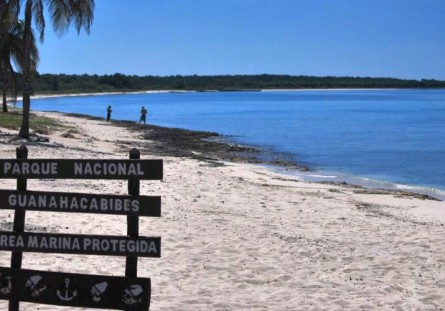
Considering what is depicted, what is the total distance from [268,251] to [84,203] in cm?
428

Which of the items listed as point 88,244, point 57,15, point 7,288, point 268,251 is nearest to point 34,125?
point 57,15

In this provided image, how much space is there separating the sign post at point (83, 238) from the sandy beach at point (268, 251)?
1.04 metres

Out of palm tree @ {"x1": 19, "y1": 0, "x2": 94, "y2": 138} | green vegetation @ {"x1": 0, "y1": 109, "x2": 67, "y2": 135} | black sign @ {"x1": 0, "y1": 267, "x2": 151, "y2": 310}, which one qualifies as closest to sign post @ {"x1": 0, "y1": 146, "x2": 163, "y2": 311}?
black sign @ {"x1": 0, "y1": 267, "x2": 151, "y2": 310}

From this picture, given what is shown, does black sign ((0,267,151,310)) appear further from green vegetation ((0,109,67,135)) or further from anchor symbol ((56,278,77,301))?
green vegetation ((0,109,67,135))

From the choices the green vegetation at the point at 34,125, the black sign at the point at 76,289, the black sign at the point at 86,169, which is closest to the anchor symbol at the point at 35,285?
the black sign at the point at 76,289

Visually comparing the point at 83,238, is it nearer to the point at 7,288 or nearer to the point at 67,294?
the point at 67,294

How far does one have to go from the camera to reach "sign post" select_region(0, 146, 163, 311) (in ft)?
16.3

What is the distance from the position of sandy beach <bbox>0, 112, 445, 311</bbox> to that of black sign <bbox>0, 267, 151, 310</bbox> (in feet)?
2.94

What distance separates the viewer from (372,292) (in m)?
7.06

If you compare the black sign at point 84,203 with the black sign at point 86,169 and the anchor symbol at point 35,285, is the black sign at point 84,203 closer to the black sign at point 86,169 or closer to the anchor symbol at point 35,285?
the black sign at point 86,169

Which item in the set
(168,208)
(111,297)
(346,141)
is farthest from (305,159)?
(111,297)

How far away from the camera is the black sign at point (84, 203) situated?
16.3 ft

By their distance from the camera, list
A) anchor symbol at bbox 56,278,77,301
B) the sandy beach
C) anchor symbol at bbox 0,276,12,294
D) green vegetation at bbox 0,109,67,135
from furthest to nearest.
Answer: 1. green vegetation at bbox 0,109,67,135
2. the sandy beach
3. anchor symbol at bbox 0,276,12,294
4. anchor symbol at bbox 56,278,77,301

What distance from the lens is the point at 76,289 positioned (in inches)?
201
